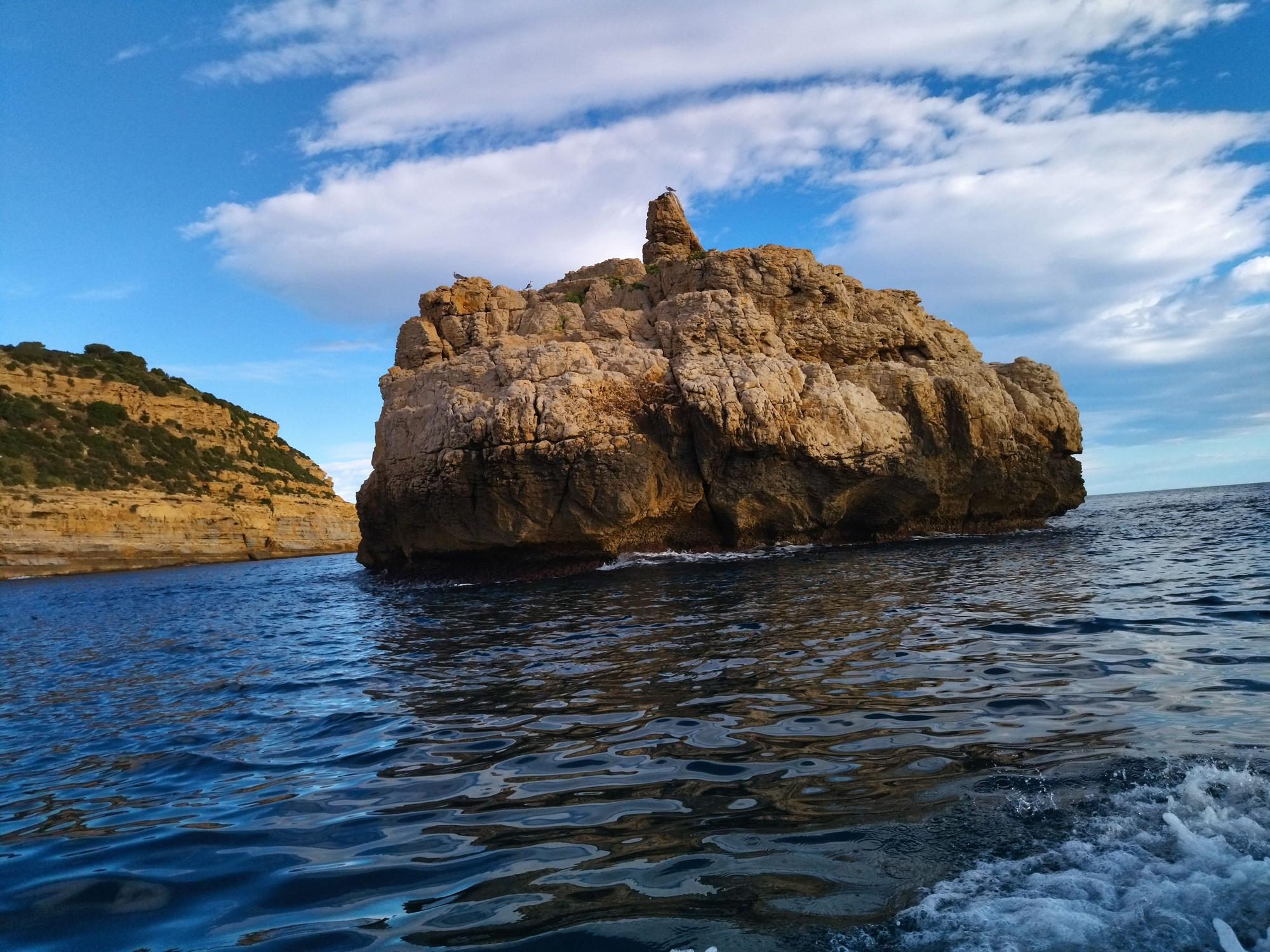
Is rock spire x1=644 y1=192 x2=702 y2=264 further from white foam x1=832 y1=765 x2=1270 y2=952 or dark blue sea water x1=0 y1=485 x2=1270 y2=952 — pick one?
white foam x1=832 y1=765 x2=1270 y2=952

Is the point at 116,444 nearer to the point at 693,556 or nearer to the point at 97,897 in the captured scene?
the point at 693,556

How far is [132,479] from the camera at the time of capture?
5409 centimetres

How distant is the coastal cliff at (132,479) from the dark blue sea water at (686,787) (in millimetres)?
44515

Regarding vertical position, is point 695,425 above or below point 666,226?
below

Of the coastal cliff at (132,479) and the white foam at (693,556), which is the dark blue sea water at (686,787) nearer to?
the white foam at (693,556)

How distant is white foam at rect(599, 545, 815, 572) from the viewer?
19.7 m

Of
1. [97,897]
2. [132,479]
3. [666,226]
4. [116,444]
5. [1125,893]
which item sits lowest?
[97,897]

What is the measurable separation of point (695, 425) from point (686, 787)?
52.1ft

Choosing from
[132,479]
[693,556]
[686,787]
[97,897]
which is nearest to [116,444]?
[132,479]

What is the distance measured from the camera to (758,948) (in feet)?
9.01

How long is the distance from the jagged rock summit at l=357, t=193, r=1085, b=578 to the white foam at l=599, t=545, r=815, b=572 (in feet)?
1.16

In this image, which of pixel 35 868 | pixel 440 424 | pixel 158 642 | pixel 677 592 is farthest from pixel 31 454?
pixel 35 868

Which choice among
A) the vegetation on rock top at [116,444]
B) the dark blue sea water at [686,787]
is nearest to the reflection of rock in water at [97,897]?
the dark blue sea water at [686,787]

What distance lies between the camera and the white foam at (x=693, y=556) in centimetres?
1970
